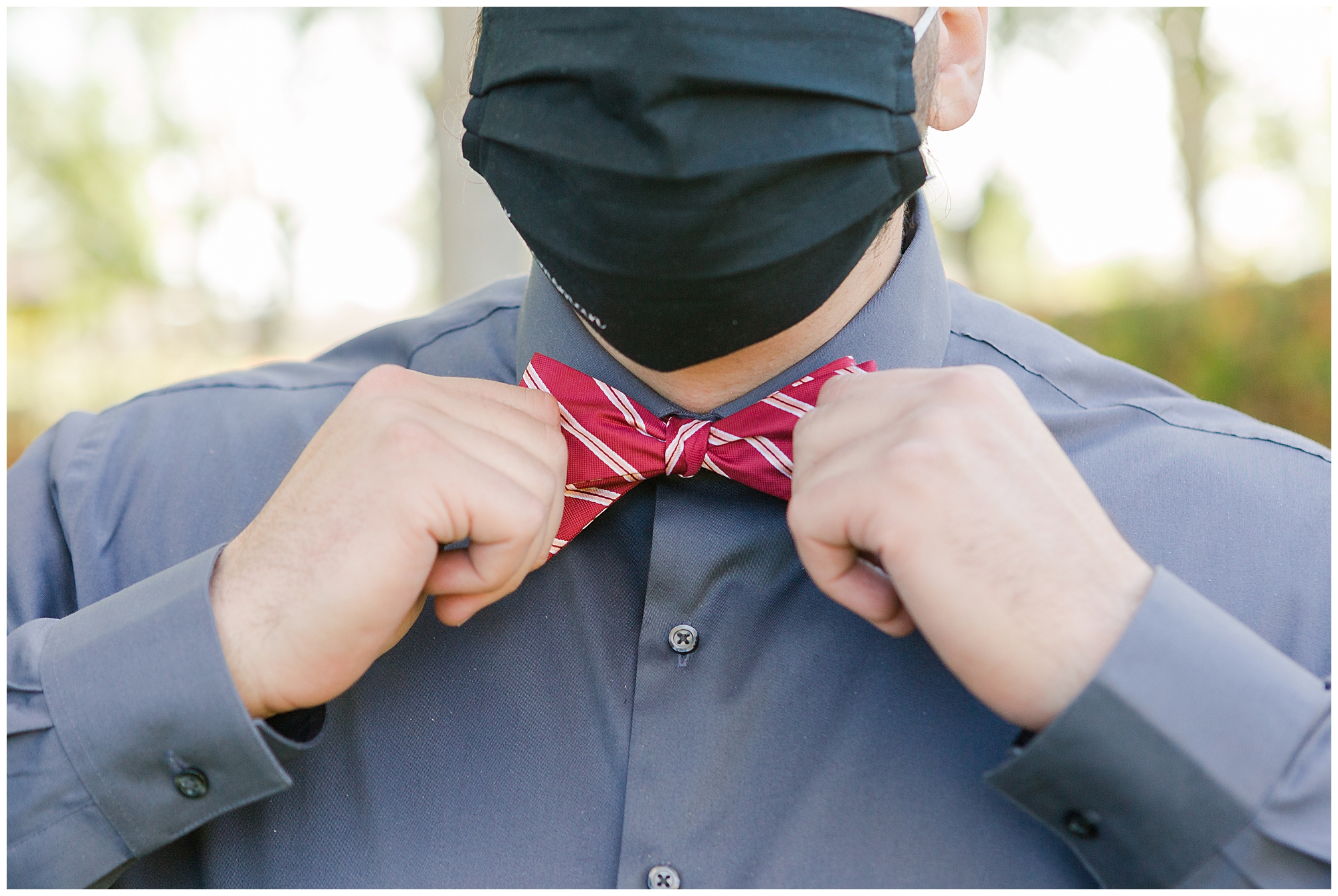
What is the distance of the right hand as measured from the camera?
4.09 ft

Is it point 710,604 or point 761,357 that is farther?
point 761,357

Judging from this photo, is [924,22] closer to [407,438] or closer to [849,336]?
[849,336]

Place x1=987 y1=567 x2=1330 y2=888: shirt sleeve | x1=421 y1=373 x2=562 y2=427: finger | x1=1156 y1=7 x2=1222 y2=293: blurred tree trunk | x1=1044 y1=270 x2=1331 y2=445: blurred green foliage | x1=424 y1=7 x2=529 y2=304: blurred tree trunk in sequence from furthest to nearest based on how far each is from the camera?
x1=1156 y1=7 x2=1222 y2=293: blurred tree trunk → x1=1044 y1=270 x2=1331 y2=445: blurred green foliage → x1=424 y1=7 x2=529 y2=304: blurred tree trunk → x1=421 y1=373 x2=562 y2=427: finger → x1=987 y1=567 x2=1330 y2=888: shirt sleeve

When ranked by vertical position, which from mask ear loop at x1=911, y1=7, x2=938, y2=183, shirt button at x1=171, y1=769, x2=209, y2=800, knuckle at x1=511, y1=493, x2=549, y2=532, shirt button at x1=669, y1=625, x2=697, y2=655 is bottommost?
shirt button at x1=171, y1=769, x2=209, y2=800

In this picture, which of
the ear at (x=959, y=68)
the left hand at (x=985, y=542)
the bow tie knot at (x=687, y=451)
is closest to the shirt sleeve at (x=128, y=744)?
the bow tie knot at (x=687, y=451)

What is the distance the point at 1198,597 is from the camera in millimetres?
1172

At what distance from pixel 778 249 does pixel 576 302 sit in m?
0.31

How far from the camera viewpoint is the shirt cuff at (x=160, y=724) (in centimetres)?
127

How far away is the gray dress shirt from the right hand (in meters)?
0.06

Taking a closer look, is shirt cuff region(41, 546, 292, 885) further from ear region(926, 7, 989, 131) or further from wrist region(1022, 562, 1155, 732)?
ear region(926, 7, 989, 131)

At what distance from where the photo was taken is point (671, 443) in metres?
1.42

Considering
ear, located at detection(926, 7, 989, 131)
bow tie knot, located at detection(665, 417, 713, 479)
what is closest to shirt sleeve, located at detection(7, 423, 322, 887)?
bow tie knot, located at detection(665, 417, 713, 479)

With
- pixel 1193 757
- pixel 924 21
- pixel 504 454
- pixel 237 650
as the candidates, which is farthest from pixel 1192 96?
pixel 237 650

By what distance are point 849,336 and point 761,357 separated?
0.15 m
